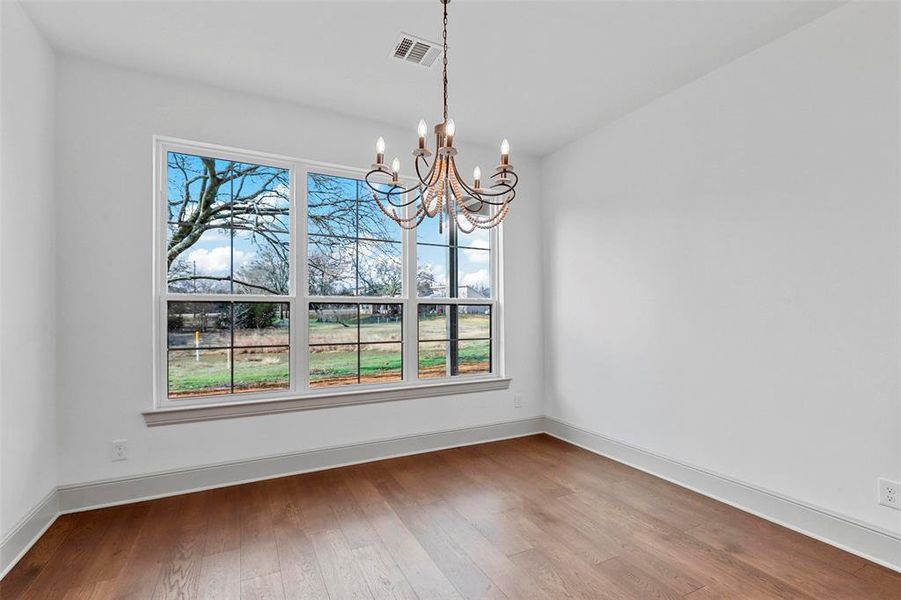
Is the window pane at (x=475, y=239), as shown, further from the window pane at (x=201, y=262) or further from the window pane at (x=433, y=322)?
the window pane at (x=201, y=262)

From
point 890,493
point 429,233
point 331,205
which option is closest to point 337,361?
point 331,205

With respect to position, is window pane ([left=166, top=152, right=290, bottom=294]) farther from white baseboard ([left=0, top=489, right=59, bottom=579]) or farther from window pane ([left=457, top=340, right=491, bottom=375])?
window pane ([left=457, top=340, right=491, bottom=375])

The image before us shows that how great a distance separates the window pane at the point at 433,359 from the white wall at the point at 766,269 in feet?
4.34

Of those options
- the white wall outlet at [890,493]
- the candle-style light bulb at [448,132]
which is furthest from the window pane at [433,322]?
the white wall outlet at [890,493]

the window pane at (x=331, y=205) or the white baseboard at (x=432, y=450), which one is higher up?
the window pane at (x=331, y=205)

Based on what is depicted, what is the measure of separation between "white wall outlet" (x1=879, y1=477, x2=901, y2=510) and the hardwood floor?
302 millimetres

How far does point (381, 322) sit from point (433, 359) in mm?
595

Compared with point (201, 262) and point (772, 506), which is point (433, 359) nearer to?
point (201, 262)

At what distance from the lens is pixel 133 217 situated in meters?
2.71

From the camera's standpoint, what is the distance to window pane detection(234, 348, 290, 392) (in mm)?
3055

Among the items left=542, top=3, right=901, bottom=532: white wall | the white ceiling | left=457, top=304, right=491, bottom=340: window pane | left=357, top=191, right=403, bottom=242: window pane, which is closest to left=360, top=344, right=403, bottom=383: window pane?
left=457, top=304, right=491, bottom=340: window pane

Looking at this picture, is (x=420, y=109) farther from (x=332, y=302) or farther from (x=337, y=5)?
(x=332, y=302)

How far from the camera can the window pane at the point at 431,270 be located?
3.77m

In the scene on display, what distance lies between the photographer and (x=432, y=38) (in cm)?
242
